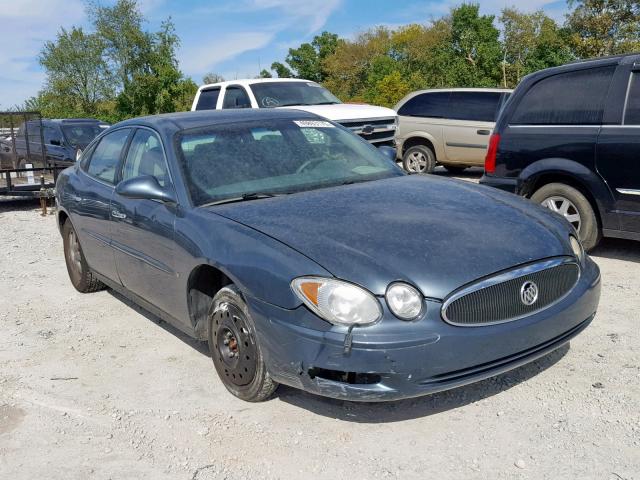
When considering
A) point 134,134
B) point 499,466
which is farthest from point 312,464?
point 134,134

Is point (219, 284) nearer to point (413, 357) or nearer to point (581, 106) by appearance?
point (413, 357)

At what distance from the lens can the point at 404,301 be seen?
304 cm

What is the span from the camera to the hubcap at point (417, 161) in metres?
13.1

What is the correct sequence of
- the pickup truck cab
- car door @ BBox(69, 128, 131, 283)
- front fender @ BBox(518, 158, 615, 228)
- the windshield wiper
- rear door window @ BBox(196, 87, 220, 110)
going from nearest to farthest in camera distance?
1. the windshield wiper
2. car door @ BBox(69, 128, 131, 283)
3. front fender @ BBox(518, 158, 615, 228)
4. the pickup truck cab
5. rear door window @ BBox(196, 87, 220, 110)

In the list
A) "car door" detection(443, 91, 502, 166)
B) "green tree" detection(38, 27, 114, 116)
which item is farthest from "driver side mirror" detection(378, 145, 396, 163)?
"green tree" detection(38, 27, 114, 116)

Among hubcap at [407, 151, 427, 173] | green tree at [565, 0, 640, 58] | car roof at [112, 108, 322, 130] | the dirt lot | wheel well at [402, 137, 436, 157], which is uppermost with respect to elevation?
green tree at [565, 0, 640, 58]

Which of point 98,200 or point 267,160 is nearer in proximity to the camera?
point 267,160

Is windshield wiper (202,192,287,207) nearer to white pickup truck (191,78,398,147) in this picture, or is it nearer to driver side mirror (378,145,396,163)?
driver side mirror (378,145,396,163)

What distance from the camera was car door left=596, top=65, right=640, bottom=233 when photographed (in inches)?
226

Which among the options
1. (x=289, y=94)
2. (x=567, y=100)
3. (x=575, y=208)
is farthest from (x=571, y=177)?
(x=289, y=94)

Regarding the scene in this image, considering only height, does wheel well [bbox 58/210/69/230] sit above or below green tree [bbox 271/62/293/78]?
below

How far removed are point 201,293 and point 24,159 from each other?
30.8ft

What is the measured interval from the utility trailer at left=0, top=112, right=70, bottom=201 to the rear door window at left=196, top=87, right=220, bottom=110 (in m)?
2.85

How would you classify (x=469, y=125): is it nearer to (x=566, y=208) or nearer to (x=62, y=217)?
(x=566, y=208)
